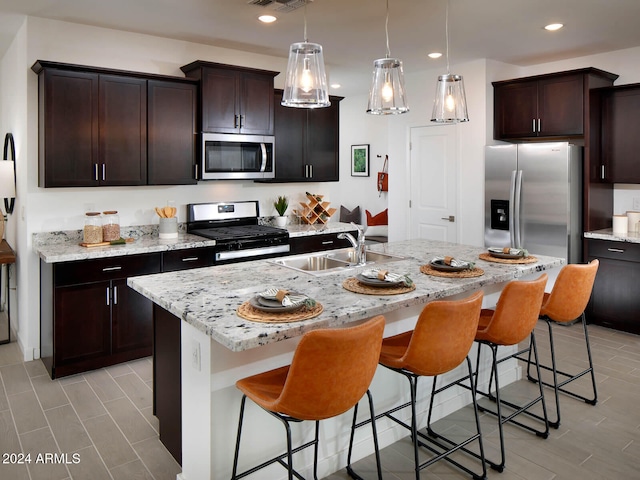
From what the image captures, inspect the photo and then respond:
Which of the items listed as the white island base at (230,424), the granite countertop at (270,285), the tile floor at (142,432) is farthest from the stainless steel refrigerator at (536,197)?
the white island base at (230,424)

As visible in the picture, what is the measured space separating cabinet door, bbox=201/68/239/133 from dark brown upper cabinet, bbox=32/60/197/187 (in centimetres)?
11

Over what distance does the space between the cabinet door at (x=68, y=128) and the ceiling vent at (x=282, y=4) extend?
1.43m

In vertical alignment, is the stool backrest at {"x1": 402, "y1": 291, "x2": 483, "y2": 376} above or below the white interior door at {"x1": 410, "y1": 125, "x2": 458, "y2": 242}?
below

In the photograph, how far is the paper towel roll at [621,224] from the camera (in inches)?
194

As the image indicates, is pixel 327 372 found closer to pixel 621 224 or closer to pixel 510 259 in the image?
pixel 510 259

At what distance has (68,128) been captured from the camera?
3.91 meters

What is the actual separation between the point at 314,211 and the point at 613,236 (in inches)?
116

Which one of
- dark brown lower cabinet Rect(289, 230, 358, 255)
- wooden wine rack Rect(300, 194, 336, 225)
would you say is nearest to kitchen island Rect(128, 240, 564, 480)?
dark brown lower cabinet Rect(289, 230, 358, 255)

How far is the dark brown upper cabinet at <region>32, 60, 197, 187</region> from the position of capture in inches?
152

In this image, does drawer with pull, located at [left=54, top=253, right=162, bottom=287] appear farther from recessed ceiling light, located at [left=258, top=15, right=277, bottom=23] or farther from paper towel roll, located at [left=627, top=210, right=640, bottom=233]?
paper towel roll, located at [left=627, top=210, right=640, bottom=233]

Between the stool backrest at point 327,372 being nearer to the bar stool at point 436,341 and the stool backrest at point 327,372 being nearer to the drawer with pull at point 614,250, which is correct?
the bar stool at point 436,341

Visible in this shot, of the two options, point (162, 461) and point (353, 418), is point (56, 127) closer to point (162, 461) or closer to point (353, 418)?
point (162, 461)

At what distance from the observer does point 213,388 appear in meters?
2.11

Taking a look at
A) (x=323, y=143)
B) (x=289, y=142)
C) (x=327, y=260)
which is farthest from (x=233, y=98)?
(x=327, y=260)
